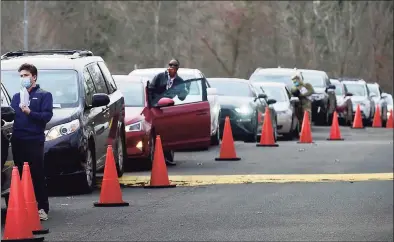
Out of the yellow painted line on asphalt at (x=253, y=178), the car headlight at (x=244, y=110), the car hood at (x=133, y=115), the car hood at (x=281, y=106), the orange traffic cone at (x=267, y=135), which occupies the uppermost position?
the car hood at (x=133, y=115)

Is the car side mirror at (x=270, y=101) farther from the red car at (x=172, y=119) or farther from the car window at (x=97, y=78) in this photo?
the car window at (x=97, y=78)

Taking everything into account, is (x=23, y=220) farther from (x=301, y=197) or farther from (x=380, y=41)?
(x=380, y=41)

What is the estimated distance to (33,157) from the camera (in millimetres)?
12258

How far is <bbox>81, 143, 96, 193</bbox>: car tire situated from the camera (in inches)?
600

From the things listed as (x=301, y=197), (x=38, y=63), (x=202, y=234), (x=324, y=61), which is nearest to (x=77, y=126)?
(x=38, y=63)

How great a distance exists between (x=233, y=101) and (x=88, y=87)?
38.4ft

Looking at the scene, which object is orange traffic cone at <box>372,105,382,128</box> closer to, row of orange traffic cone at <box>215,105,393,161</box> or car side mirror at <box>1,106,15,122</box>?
row of orange traffic cone at <box>215,105,393,161</box>

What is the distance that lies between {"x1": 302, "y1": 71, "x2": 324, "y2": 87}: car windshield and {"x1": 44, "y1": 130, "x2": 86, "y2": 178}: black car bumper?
26.0 m

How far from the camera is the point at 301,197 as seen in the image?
595 inches

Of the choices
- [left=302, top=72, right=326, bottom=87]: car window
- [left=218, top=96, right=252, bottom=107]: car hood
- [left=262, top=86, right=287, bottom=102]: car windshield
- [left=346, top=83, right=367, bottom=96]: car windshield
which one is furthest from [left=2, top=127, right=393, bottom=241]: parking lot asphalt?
[left=346, top=83, right=367, bottom=96]: car windshield

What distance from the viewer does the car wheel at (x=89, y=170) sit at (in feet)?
50.0

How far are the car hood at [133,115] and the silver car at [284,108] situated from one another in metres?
11.7

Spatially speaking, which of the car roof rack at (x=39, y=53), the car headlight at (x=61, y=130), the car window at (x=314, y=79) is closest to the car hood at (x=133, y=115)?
the car roof rack at (x=39, y=53)

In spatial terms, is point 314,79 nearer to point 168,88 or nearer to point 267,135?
point 267,135
